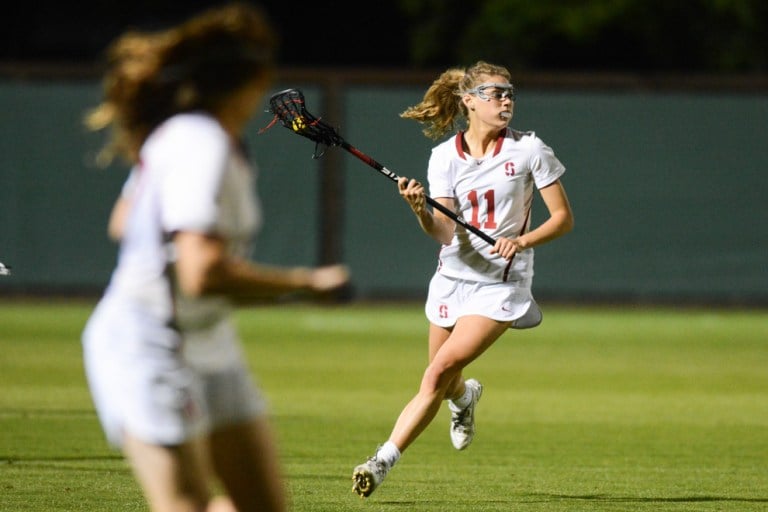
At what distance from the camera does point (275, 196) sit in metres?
22.8

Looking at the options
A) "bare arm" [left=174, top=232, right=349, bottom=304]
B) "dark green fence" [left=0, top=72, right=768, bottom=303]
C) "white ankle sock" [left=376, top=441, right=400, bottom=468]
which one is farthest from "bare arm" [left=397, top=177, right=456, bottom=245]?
"dark green fence" [left=0, top=72, right=768, bottom=303]

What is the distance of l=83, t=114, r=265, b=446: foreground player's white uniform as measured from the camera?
3793 millimetres

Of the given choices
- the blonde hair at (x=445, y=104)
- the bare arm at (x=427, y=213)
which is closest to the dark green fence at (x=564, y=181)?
the blonde hair at (x=445, y=104)

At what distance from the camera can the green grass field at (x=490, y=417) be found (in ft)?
26.0

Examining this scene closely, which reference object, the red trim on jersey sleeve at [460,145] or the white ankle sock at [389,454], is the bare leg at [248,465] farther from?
the red trim on jersey sleeve at [460,145]

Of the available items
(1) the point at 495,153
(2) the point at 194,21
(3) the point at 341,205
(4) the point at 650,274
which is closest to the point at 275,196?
(3) the point at 341,205

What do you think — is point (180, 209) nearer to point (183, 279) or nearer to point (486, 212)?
point (183, 279)

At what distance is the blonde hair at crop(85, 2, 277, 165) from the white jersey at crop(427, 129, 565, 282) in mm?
4083

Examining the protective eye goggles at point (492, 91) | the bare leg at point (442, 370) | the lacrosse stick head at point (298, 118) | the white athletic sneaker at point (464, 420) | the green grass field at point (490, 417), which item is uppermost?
the protective eye goggles at point (492, 91)

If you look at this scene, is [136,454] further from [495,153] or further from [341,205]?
[341,205]

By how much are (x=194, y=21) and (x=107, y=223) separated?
19.0 meters

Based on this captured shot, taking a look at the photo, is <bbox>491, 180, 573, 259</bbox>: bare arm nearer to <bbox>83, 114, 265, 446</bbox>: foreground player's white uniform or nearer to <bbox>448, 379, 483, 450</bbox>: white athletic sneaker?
<bbox>448, 379, 483, 450</bbox>: white athletic sneaker

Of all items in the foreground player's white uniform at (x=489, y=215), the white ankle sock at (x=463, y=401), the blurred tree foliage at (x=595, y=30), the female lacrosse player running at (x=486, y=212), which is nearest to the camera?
the female lacrosse player running at (x=486, y=212)

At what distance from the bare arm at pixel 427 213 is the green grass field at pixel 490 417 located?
1.41 m
